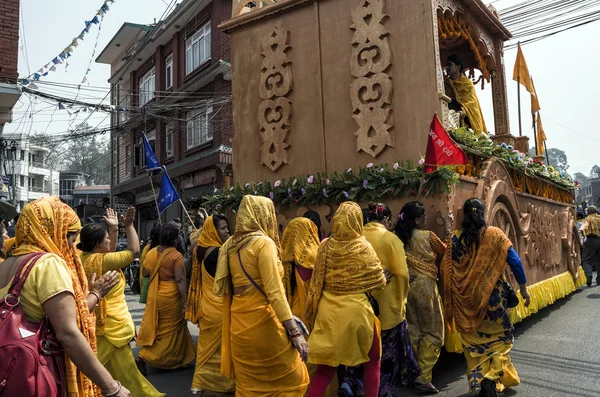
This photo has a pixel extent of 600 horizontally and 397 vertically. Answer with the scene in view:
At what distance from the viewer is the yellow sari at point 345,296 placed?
142 inches

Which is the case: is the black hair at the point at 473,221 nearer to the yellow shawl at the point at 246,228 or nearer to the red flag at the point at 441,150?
the red flag at the point at 441,150

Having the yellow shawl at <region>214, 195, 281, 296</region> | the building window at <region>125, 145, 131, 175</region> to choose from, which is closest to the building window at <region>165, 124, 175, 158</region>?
the building window at <region>125, 145, 131, 175</region>

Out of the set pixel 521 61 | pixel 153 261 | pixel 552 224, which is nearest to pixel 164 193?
pixel 153 261

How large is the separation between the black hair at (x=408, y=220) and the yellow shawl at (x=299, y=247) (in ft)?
2.90

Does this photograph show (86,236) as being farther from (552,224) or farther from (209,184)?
(209,184)

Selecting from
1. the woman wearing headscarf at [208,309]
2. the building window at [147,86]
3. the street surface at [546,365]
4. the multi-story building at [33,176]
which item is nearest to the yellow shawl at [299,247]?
the woman wearing headscarf at [208,309]

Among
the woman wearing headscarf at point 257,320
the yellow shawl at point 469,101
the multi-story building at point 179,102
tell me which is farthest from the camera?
the multi-story building at point 179,102

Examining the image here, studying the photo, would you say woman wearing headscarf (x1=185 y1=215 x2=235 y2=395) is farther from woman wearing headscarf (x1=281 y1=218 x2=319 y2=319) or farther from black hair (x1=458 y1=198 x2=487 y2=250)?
black hair (x1=458 y1=198 x2=487 y2=250)

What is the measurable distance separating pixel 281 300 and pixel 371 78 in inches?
153

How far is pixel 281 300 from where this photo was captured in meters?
3.14

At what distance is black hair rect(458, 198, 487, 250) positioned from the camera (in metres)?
4.40

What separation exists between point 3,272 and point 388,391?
10.9 feet

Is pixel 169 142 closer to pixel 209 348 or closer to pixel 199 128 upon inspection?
pixel 199 128

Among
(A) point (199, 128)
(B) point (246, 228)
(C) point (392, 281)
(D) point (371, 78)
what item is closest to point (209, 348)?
(B) point (246, 228)
